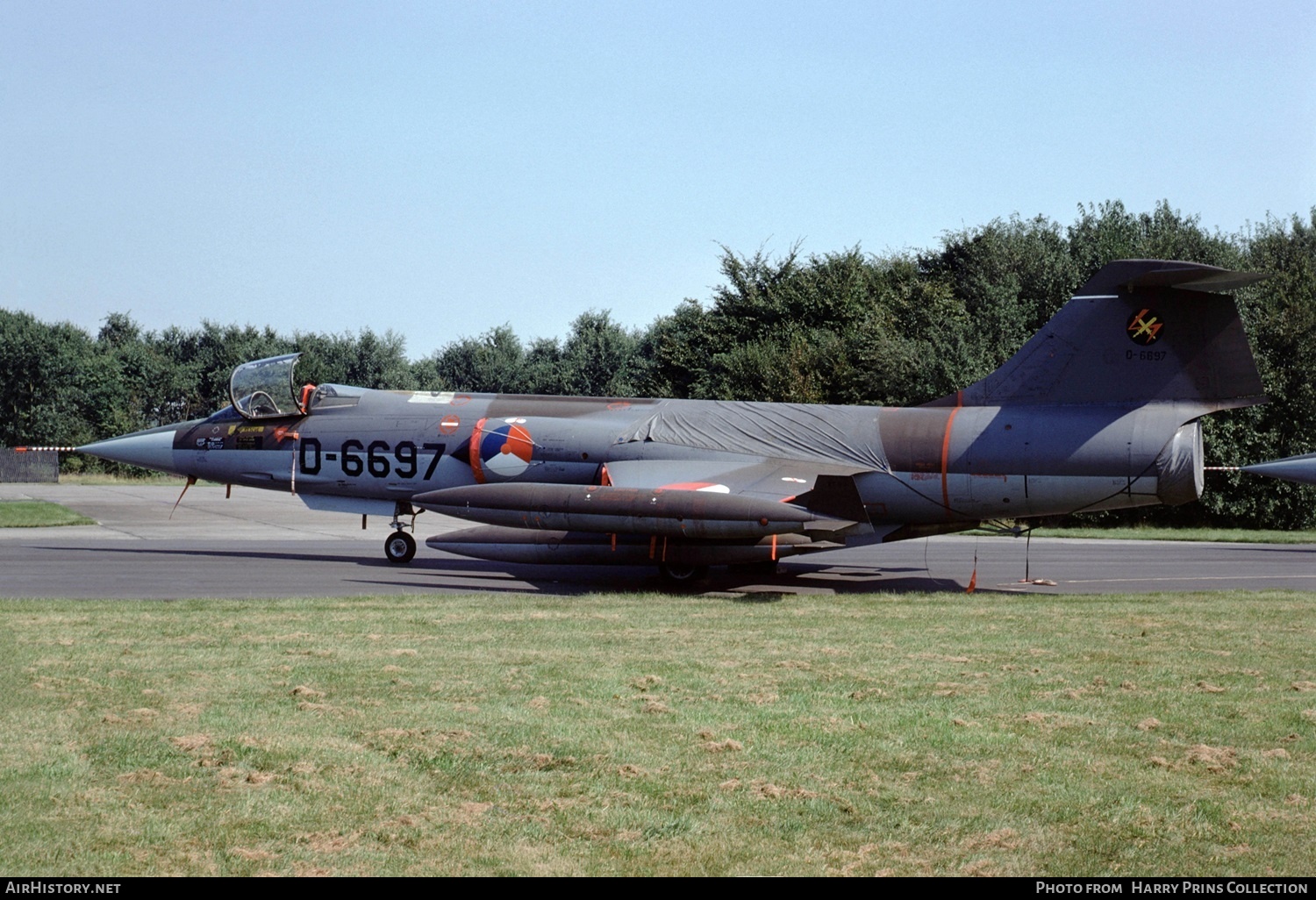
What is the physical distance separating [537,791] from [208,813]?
67.5 inches

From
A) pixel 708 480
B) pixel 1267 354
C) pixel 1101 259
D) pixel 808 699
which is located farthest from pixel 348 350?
pixel 808 699

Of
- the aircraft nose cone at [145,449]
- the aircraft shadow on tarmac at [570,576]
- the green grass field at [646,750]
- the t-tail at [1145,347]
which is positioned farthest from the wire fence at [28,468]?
the t-tail at [1145,347]

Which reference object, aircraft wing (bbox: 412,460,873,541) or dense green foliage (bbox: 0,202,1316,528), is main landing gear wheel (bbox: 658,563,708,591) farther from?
dense green foliage (bbox: 0,202,1316,528)

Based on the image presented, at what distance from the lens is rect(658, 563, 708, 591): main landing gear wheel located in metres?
19.6

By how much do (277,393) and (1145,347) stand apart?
49.6 ft

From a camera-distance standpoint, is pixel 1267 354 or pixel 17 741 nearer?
pixel 17 741

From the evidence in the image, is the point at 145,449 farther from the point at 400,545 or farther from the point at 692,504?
the point at 692,504

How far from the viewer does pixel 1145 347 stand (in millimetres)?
17594

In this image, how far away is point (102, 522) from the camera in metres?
32.4

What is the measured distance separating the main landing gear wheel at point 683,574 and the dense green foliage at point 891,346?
72.0ft

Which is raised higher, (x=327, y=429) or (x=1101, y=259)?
(x=1101, y=259)

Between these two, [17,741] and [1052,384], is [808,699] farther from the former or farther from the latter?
[1052,384]

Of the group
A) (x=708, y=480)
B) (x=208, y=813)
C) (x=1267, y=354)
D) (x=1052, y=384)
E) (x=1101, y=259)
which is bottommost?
(x=208, y=813)

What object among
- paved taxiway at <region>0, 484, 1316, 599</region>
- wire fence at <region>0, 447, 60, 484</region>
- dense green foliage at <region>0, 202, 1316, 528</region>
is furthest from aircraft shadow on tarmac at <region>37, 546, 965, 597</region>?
wire fence at <region>0, 447, 60, 484</region>
